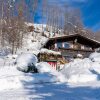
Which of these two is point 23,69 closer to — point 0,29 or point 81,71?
point 81,71

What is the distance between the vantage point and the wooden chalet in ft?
124

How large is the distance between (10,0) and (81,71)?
129 ft

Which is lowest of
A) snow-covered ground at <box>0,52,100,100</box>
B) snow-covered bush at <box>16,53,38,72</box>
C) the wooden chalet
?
snow-covered ground at <box>0,52,100,100</box>

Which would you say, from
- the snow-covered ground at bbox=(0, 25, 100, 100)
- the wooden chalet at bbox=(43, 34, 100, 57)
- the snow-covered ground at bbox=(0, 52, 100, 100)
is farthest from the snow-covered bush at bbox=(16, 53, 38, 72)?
the wooden chalet at bbox=(43, 34, 100, 57)

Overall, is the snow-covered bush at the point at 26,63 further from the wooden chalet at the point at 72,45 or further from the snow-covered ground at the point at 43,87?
the wooden chalet at the point at 72,45

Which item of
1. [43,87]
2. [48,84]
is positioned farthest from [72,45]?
[43,87]

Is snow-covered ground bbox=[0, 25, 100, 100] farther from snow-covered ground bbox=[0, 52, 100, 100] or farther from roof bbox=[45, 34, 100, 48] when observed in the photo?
roof bbox=[45, 34, 100, 48]

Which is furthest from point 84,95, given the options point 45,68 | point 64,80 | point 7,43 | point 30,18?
point 30,18

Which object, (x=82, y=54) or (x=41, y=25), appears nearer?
(x=82, y=54)

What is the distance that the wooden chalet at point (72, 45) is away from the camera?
37.8 m

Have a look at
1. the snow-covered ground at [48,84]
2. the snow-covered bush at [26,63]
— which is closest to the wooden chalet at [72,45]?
the snow-covered bush at [26,63]

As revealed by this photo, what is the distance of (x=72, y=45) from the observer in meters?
39.8

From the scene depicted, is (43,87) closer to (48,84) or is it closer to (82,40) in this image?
(48,84)

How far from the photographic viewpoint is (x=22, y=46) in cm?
5509
